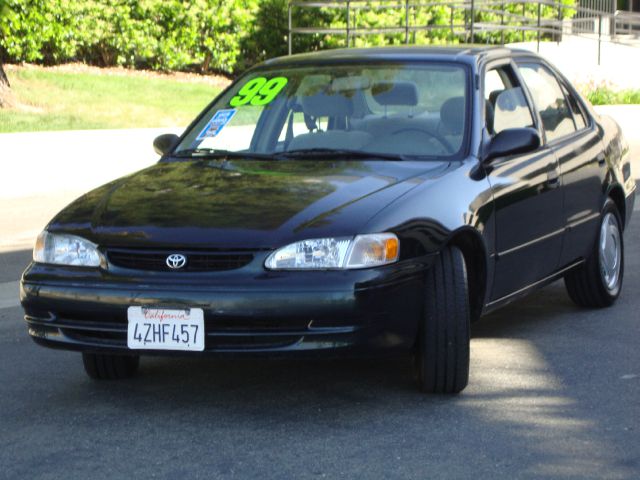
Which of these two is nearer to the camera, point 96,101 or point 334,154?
point 334,154

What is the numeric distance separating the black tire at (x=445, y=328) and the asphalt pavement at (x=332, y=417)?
0.12 m

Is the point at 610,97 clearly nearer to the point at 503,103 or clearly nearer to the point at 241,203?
the point at 503,103

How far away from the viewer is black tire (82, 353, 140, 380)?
19.2ft

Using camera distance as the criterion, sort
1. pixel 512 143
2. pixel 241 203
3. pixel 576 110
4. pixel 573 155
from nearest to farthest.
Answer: pixel 241 203 < pixel 512 143 < pixel 573 155 < pixel 576 110

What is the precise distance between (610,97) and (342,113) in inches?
773

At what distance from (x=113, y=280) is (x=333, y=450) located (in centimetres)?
109

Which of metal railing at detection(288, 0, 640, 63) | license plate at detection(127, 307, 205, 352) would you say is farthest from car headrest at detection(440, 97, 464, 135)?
metal railing at detection(288, 0, 640, 63)

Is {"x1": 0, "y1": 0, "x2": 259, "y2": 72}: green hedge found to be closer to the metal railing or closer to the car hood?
the metal railing

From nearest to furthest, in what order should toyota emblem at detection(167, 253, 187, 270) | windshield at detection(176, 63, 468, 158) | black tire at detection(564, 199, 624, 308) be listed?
toyota emblem at detection(167, 253, 187, 270) < windshield at detection(176, 63, 468, 158) < black tire at detection(564, 199, 624, 308)

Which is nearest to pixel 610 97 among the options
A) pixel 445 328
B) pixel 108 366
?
pixel 108 366

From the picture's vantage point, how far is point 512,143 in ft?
19.8

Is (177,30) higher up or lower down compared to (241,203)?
lower down

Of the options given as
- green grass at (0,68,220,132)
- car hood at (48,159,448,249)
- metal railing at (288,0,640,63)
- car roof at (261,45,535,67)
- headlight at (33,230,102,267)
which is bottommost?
green grass at (0,68,220,132)

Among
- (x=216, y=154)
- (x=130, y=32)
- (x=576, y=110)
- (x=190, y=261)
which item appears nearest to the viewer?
(x=190, y=261)
